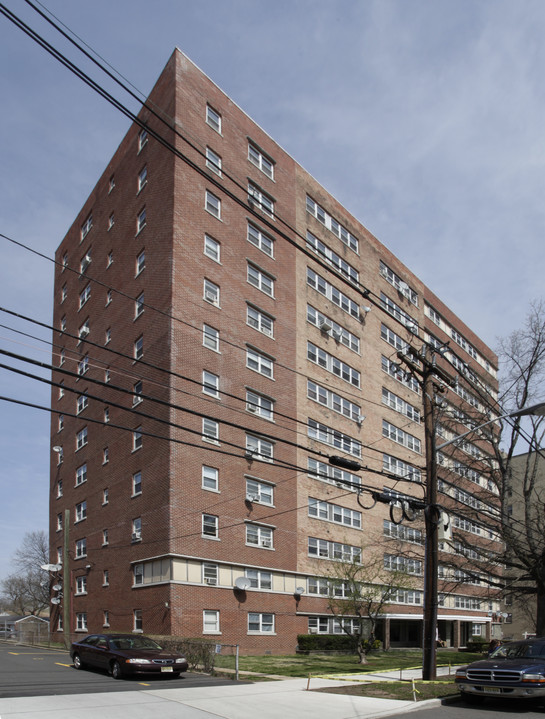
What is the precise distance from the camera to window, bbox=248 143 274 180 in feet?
131

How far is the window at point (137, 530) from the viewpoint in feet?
102

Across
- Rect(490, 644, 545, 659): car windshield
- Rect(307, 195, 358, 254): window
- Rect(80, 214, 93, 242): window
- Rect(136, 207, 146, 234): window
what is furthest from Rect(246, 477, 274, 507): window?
Rect(80, 214, 93, 242): window

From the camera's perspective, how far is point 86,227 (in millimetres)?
46750

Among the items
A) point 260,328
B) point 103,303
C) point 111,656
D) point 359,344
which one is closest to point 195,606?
point 111,656

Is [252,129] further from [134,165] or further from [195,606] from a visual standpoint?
[195,606]

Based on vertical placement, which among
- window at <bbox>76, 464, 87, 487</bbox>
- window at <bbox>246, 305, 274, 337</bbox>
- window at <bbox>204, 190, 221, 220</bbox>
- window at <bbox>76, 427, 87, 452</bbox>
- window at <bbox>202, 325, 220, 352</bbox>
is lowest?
window at <bbox>76, 464, 87, 487</bbox>

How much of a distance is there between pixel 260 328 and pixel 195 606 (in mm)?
15038

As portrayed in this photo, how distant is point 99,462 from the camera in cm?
3741

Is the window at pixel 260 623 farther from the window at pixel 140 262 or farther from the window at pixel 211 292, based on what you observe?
the window at pixel 140 262

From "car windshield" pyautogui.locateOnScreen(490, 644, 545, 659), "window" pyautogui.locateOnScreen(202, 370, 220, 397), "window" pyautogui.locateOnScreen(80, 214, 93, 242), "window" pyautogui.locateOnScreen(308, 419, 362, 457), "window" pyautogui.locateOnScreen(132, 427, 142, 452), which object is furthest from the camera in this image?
"window" pyautogui.locateOnScreen(80, 214, 93, 242)

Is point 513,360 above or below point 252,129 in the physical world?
below

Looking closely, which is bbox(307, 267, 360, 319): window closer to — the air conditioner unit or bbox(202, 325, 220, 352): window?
the air conditioner unit

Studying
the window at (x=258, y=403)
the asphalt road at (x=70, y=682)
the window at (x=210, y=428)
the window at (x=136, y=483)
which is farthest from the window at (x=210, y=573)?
the asphalt road at (x=70, y=682)

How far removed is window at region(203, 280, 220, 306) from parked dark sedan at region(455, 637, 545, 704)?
72.7ft
